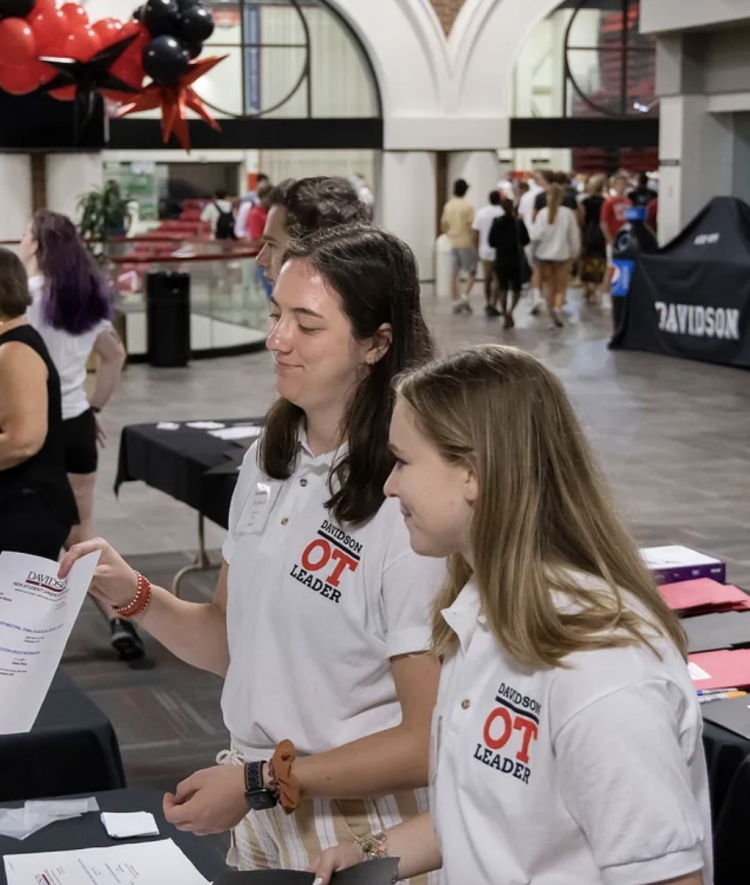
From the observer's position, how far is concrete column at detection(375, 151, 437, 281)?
22625mm

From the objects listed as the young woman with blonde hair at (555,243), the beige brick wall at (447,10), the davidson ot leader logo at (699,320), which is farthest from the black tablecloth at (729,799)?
the beige brick wall at (447,10)

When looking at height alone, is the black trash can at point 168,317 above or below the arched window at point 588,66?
below

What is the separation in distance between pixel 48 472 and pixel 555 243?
1277 cm

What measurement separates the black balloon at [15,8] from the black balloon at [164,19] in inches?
34.4

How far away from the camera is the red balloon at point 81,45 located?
1130cm

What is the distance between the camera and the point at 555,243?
16594mm

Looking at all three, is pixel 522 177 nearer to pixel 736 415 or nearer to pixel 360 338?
pixel 736 415

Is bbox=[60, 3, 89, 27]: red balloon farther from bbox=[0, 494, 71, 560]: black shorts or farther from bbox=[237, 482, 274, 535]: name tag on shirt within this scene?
bbox=[237, 482, 274, 535]: name tag on shirt

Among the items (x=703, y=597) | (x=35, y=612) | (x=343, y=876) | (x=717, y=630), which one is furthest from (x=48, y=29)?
(x=343, y=876)

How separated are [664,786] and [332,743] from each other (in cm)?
75

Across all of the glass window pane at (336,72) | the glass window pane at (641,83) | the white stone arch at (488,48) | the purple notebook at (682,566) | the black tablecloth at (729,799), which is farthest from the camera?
the glass window pane at (641,83)

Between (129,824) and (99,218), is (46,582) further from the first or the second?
(99,218)

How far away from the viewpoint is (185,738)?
4840 mm

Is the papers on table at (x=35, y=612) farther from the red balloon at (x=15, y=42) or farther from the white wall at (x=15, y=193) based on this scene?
the white wall at (x=15, y=193)
